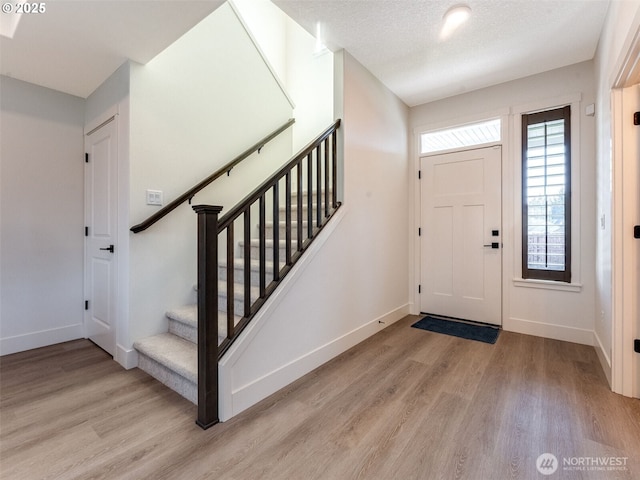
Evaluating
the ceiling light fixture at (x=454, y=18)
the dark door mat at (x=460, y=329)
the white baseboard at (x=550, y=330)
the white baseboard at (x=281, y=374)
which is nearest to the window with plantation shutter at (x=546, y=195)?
the white baseboard at (x=550, y=330)

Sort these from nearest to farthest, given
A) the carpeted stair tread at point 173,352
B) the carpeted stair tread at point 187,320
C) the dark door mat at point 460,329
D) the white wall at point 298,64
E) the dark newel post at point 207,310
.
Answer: the dark newel post at point 207,310 < the carpeted stair tread at point 173,352 < the carpeted stair tread at point 187,320 < the dark door mat at point 460,329 < the white wall at point 298,64

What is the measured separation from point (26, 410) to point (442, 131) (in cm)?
450

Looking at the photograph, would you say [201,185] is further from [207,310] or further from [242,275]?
[207,310]

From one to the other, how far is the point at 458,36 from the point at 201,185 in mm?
2516

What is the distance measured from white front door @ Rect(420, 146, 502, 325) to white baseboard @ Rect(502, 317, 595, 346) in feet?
0.54

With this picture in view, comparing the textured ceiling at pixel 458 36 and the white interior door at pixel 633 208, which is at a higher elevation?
the textured ceiling at pixel 458 36

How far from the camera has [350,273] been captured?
282 cm

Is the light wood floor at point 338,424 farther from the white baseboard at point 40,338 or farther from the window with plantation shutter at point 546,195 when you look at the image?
the window with plantation shutter at point 546,195

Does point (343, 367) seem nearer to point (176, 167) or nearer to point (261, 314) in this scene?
point (261, 314)

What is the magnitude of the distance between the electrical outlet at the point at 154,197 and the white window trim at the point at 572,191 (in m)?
3.49

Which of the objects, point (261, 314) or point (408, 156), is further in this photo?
point (408, 156)

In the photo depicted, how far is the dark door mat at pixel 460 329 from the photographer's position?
3.10m

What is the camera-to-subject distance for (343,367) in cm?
240

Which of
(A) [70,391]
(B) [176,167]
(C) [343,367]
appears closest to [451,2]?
(B) [176,167]
